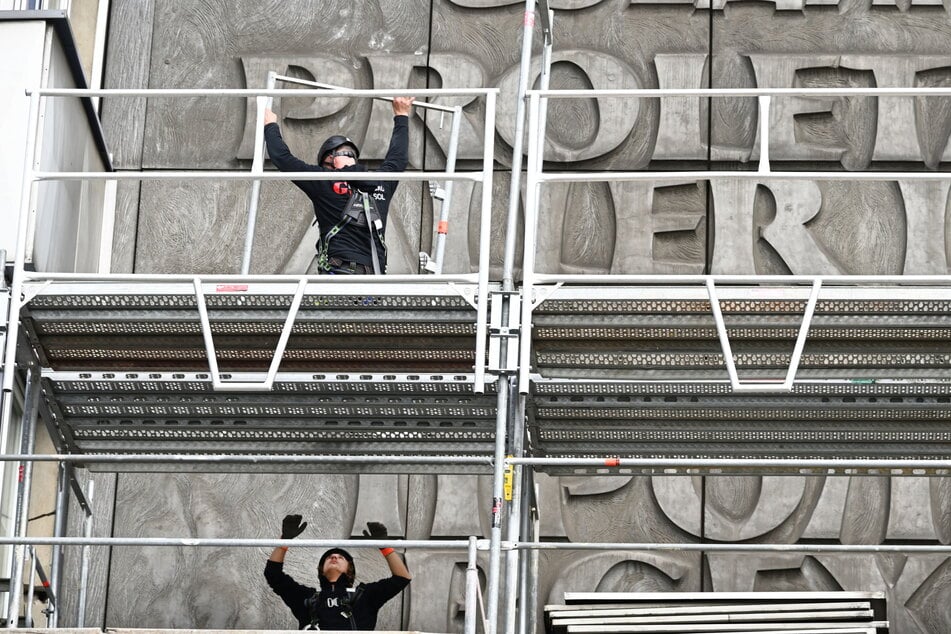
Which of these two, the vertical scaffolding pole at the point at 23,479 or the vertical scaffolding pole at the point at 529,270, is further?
the vertical scaffolding pole at the point at 23,479

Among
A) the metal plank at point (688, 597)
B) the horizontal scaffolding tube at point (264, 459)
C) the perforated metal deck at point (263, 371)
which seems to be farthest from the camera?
the metal plank at point (688, 597)

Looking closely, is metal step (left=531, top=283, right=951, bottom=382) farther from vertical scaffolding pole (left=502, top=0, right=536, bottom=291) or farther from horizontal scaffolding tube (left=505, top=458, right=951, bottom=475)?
horizontal scaffolding tube (left=505, top=458, right=951, bottom=475)

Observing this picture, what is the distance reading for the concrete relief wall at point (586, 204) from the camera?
11477mm

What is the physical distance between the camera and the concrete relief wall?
11.5m

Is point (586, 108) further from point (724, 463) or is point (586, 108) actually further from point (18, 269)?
point (18, 269)

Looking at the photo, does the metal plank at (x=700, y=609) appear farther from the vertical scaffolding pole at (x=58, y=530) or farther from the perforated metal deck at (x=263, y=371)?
the vertical scaffolding pole at (x=58, y=530)

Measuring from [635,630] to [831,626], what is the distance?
1171mm

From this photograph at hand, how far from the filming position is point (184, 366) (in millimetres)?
9125

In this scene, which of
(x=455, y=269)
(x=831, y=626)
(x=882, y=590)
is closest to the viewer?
(x=831, y=626)

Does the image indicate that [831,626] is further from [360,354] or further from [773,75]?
[773,75]

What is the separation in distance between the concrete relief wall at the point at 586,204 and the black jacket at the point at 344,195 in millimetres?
2296

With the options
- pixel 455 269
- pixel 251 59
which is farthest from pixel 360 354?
pixel 251 59

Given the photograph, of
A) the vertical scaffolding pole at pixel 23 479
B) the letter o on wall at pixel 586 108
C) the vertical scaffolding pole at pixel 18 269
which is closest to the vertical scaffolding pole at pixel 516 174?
the vertical scaffolding pole at pixel 18 269

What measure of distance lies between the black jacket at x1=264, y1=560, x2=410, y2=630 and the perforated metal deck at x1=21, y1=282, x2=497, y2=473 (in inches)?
27.3
